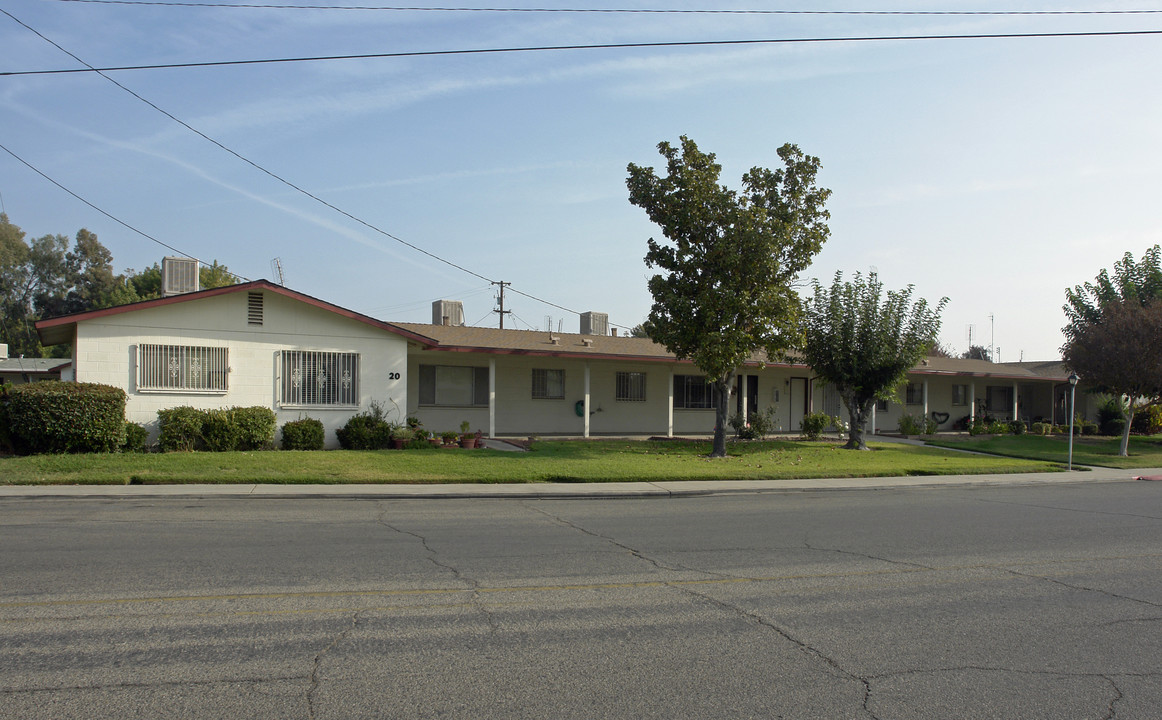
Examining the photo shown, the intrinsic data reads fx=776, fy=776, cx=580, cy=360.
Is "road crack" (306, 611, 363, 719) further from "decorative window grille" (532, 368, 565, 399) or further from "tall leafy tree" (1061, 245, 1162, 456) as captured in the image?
"tall leafy tree" (1061, 245, 1162, 456)

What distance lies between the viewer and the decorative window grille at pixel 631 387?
90.7ft

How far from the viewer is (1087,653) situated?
18.3 feet

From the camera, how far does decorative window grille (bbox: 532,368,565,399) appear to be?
85.8 feet

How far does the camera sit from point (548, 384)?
26375 mm

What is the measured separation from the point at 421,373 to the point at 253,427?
6.58 meters

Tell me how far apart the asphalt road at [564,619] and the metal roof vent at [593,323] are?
22286 mm

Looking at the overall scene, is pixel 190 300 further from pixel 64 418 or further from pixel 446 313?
pixel 446 313

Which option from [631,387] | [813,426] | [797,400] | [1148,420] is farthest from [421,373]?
[1148,420]

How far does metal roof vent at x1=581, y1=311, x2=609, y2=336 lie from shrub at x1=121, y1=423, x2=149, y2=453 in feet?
60.9

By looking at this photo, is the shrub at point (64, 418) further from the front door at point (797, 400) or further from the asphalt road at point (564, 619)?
the front door at point (797, 400)

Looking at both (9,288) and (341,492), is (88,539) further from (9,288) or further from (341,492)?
(9,288)

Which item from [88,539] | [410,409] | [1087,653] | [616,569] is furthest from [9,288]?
[1087,653]

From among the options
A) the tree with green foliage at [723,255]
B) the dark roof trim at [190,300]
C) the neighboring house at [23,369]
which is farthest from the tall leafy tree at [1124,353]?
the neighboring house at [23,369]

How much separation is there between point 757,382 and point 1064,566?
21.9 metres
